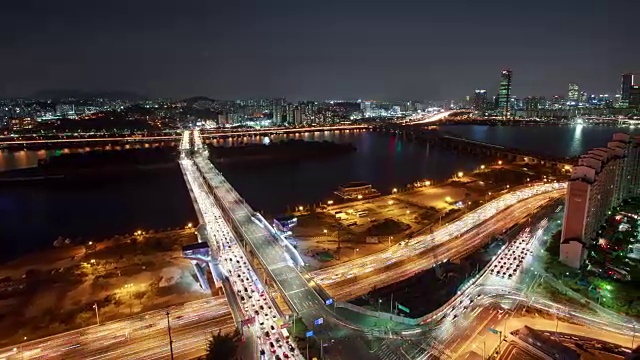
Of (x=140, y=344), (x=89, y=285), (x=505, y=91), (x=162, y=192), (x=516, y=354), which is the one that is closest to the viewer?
(x=516, y=354)

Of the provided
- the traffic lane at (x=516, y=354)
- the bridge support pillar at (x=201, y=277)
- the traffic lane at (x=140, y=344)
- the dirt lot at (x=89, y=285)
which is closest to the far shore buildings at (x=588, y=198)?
the traffic lane at (x=516, y=354)

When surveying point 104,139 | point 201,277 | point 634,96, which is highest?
point 634,96

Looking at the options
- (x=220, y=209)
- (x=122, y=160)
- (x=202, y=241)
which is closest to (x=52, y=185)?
(x=122, y=160)

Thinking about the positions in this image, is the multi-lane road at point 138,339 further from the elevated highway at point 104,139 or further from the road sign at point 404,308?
the elevated highway at point 104,139

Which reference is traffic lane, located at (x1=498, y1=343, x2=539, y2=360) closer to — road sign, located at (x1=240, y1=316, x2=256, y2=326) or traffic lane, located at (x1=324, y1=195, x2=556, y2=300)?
traffic lane, located at (x1=324, y1=195, x2=556, y2=300)

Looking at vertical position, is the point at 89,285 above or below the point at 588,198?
below

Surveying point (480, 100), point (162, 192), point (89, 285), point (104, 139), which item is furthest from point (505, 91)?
point (89, 285)

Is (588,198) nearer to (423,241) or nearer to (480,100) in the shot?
(423,241)
